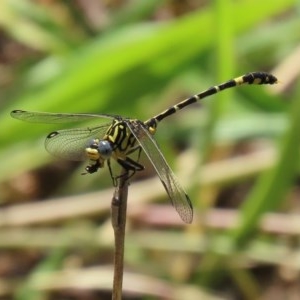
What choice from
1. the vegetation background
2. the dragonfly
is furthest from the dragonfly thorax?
the vegetation background

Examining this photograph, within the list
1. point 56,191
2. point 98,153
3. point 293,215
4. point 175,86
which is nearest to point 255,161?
point 293,215

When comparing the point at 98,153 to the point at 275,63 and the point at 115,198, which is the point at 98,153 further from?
the point at 275,63

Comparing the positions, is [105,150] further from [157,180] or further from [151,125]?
[157,180]

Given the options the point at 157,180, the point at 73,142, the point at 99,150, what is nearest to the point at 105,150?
the point at 99,150

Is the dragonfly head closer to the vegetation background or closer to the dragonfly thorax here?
the dragonfly thorax

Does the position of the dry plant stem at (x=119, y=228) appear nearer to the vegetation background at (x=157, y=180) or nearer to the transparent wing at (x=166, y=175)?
the transparent wing at (x=166, y=175)

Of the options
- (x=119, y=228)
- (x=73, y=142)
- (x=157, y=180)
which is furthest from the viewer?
(x=157, y=180)
